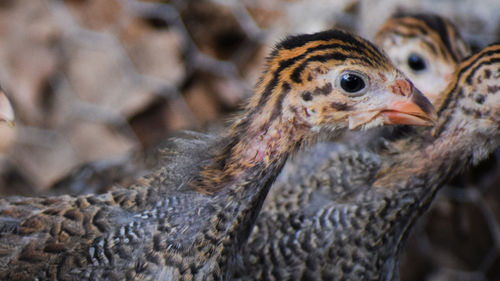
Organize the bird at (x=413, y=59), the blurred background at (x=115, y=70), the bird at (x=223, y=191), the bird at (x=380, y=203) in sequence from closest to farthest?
the bird at (x=223, y=191), the bird at (x=380, y=203), the bird at (x=413, y=59), the blurred background at (x=115, y=70)

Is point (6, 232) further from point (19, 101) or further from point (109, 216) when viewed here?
point (19, 101)

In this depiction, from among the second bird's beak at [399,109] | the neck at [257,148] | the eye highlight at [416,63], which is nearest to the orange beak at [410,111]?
the second bird's beak at [399,109]

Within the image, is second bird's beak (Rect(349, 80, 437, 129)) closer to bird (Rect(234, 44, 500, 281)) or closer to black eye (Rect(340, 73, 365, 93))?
black eye (Rect(340, 73, 365, 93))

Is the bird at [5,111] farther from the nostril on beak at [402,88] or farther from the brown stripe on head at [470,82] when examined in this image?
the brown stripe on head at [470,82]

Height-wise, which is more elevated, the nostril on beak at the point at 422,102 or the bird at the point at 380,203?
the nostril on beak at the point at 422,102

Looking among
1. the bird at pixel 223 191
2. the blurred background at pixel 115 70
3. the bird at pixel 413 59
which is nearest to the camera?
the bird at pixel 223 191

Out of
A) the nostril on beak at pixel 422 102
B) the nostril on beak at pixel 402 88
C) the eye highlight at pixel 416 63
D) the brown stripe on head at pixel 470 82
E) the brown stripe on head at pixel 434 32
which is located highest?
the brown stripe on head at pixel 434 32

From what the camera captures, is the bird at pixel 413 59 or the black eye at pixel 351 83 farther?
the bird at pixel 413 59

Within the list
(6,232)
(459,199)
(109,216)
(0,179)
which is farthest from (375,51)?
(0,179)
